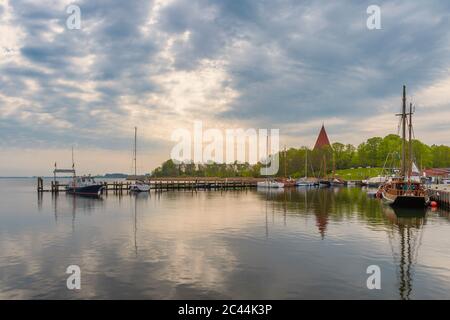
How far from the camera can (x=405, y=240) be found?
3058 cm

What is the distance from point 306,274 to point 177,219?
2630 centimetres

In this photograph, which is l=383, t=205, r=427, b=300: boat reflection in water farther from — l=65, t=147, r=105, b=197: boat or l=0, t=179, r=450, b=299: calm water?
l=65, t=147, r=105, b=197: boat

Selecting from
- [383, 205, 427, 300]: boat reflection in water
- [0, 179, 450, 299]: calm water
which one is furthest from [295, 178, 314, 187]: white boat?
[0, 179, 450, 299]: calm water

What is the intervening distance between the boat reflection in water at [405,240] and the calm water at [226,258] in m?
0.09

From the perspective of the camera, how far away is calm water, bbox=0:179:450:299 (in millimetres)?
18125

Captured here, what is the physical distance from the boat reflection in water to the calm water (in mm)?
89

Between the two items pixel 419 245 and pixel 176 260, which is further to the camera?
pixel 419 245

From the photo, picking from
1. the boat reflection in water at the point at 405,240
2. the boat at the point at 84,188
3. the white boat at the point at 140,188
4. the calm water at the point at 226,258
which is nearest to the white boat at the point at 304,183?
the white boat at the point at 140,188

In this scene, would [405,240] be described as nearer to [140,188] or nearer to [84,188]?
[84,188]

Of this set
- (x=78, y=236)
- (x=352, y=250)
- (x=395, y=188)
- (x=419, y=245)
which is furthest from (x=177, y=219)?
(x=395, y=188)

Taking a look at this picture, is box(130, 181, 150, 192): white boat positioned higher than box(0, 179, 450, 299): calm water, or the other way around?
box(130, 181, 150, 192): white boat

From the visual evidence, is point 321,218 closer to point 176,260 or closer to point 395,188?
point 395,188

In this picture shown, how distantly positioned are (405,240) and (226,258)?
16523mm

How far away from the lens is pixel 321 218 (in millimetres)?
44781
